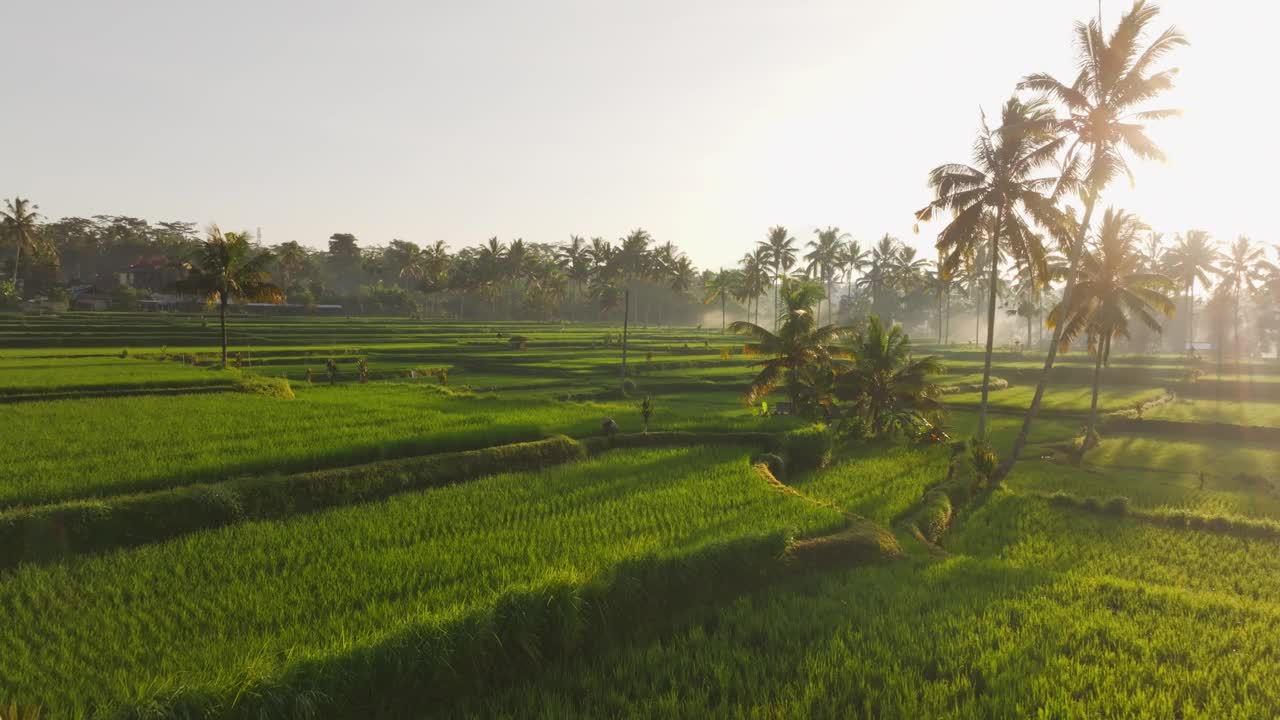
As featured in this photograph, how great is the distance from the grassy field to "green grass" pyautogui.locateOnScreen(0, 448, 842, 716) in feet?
0.13

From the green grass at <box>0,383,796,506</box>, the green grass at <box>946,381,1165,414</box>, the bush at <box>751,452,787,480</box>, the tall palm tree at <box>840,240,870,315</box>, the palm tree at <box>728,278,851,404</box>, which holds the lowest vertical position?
the bush at <box>751,452,787,480</box>

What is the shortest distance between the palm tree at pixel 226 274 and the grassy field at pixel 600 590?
1136cm

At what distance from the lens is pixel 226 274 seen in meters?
27.7

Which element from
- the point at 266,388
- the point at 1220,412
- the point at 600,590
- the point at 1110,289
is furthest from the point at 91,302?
the point at 1220,412

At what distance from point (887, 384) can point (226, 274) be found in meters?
24.9

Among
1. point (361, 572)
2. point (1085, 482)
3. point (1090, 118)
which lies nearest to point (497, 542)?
point (361, 572)

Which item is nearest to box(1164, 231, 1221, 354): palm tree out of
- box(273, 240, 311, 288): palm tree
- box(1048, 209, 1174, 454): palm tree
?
box(1048, 209, 1174, 454): palm tree

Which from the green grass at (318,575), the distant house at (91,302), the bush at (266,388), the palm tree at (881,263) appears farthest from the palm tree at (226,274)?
the palm tree at (881,263)

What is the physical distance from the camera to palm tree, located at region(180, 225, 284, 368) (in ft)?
89.9

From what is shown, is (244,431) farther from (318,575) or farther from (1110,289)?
(1110,289)

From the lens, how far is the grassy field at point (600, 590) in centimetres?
591

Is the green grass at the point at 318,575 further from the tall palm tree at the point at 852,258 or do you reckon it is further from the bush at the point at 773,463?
the tall palm tree at the point at 852,258

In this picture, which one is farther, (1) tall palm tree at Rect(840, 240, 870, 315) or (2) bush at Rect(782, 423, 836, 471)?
(1) tall palm tree at Rect(840, 240, 870, 315)

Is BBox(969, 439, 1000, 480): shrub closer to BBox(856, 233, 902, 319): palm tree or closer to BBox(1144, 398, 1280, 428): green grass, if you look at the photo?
BBox(1144, 398, 1280, 428): green grass
